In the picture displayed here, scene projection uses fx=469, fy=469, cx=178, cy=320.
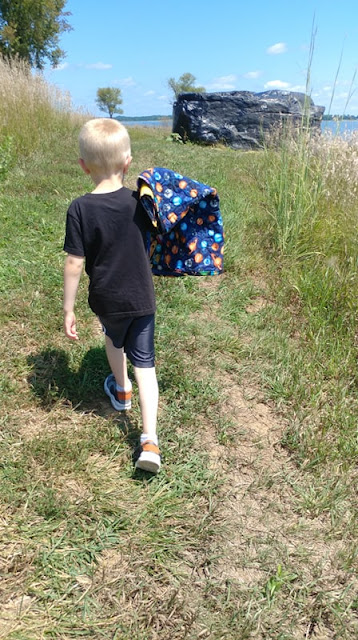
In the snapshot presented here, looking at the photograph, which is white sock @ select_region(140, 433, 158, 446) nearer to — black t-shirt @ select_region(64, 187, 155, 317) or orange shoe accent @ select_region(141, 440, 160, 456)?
orange shoe accent @ select_region(141, 440, 160, 456)

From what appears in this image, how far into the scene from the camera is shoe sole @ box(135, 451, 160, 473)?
82.2 inches

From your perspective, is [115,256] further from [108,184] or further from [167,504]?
[167,504]

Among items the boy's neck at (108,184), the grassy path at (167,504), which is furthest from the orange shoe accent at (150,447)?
the boy's neck at (108,184)

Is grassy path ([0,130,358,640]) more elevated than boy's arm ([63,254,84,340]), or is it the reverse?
boy's arm ([63,254,84,340])

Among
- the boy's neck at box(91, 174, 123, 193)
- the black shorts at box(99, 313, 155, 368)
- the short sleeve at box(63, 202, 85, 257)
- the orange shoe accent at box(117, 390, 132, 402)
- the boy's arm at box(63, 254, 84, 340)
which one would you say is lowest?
the orange shoe accent at box(117, 390, 132, 402)

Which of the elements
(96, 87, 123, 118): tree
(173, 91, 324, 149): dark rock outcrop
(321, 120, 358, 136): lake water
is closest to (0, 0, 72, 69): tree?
(173, 91, 324, 149): dark rock outcrop

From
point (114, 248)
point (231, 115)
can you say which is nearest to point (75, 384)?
point (114, 248)

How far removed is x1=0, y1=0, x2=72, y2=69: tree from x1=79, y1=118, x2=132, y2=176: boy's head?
2379 centimetres

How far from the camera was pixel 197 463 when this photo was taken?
2.31 metres

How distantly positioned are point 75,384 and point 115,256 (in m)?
0.97

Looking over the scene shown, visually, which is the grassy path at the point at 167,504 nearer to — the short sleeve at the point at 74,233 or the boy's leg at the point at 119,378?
the boy's leg at the point at 119,378

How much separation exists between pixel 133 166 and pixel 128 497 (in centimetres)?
721

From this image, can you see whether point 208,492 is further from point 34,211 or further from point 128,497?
point 34,211

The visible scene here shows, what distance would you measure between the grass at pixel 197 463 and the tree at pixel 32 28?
23.0m
